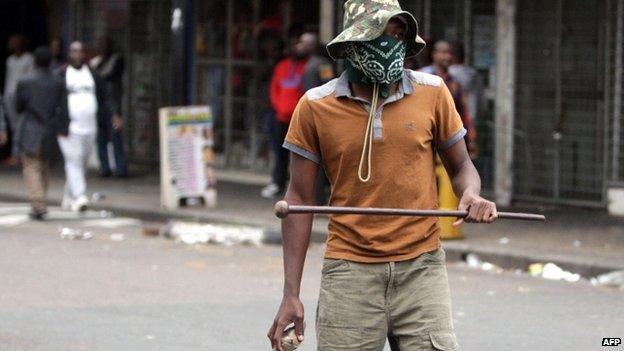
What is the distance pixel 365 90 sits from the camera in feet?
15.6

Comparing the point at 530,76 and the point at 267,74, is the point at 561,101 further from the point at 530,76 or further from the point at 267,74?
the point at 267,74

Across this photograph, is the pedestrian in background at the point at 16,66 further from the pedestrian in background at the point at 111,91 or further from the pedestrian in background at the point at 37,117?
the pedestrian in background at the point at 37,117

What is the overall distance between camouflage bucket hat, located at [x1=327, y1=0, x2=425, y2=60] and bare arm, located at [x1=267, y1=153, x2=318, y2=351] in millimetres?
393

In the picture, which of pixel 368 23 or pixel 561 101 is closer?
pixel 368 23

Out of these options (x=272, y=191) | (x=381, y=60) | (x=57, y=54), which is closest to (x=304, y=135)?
(x=381, y=60)

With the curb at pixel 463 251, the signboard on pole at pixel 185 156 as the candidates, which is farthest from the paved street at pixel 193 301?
the signboard on pole at pixel 185 156

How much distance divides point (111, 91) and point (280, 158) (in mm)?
3862

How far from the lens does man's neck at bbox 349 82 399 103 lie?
186 inches

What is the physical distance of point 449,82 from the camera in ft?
42.0

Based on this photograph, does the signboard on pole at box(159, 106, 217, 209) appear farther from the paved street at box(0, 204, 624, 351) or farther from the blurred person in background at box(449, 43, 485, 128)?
the blurred person in background at box(449, 43, 485, 128)

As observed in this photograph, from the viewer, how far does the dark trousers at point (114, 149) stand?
19.5 m

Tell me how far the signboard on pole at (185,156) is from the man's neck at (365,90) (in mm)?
11012

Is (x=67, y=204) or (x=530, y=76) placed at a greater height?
(x=530, y=76)

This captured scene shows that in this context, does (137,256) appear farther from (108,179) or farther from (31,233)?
(108,179)
